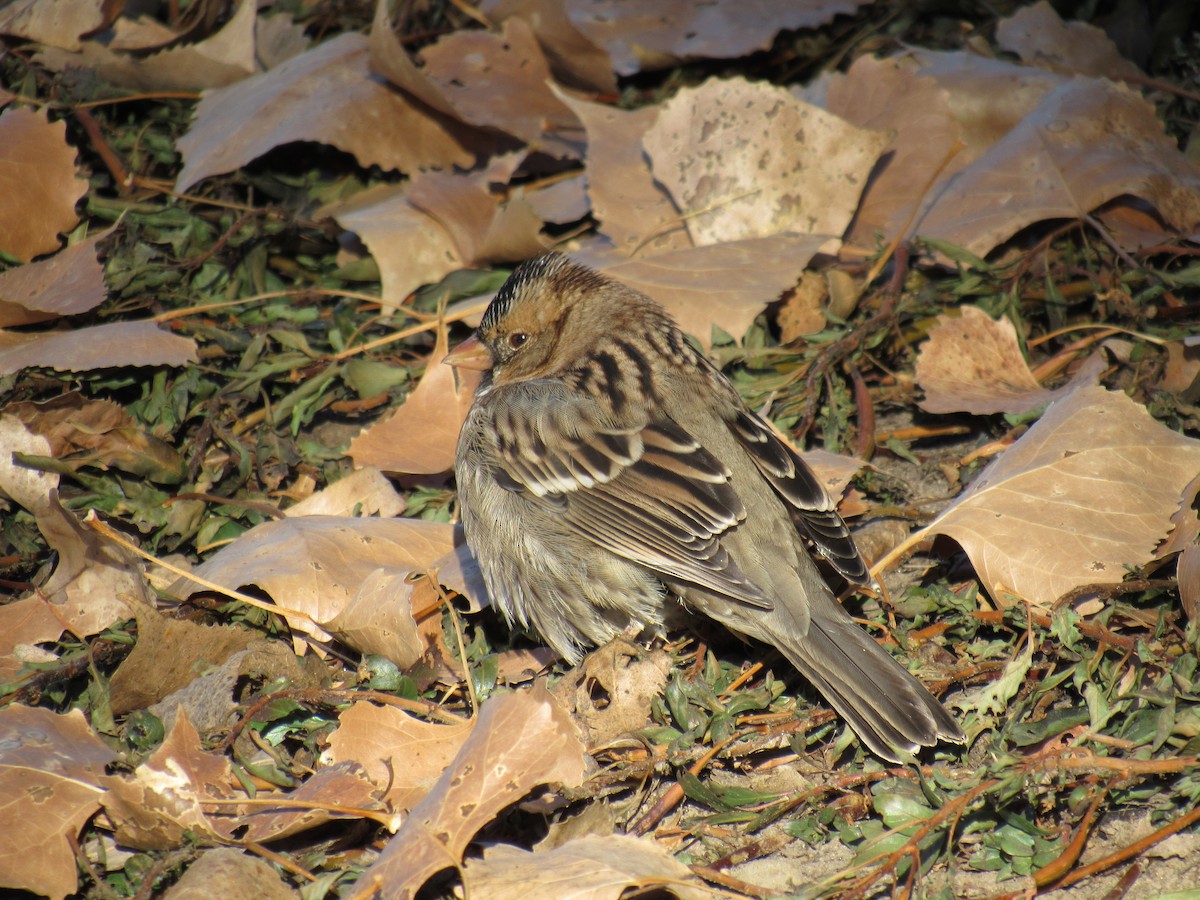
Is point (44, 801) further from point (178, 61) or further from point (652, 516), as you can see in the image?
point (178, 61)

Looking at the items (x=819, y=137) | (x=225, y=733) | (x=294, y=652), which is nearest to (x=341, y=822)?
(x=225, y=733)

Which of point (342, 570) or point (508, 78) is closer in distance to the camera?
point (342, 570)

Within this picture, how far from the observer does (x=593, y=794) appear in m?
3.13

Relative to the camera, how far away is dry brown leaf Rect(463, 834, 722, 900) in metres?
2.56

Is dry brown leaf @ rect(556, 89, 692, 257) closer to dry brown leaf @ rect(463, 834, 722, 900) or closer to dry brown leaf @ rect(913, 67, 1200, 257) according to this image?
dry brown leaf @ rect(913, 67, 1200, 257)

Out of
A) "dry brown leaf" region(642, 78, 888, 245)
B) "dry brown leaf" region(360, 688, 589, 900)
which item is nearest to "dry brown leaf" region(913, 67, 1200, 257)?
"dry brown leaf" region(642, 78, 888, 245)

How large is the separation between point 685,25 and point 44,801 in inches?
190

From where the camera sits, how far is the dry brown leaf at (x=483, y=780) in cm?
265

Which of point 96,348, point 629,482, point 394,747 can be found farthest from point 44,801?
point 96,348

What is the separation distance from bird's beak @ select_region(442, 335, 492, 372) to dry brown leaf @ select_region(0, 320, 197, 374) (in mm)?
1009

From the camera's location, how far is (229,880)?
9.09ft

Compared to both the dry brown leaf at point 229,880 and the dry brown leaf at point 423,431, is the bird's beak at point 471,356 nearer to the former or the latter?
the dry brown leaf at point 423,431

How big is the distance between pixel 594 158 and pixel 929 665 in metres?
2.89

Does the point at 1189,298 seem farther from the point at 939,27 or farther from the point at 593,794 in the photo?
the point at 593,794
